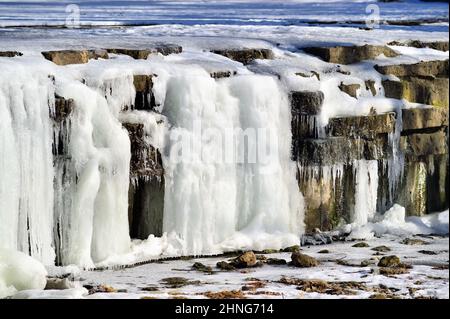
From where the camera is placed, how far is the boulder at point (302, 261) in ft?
66.4

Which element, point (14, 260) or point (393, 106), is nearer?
point (14, 260)

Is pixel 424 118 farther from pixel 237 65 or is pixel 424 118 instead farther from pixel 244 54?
pixel 237 65

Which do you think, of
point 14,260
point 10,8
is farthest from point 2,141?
point 10,8

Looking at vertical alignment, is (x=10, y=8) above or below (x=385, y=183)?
above

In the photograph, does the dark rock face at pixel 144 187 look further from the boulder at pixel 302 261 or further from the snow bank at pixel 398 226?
the snow bank at pixel 398 226

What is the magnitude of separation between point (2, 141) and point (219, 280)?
3.12 m

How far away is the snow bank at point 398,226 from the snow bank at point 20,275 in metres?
5.88

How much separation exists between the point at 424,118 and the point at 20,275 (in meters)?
8.26

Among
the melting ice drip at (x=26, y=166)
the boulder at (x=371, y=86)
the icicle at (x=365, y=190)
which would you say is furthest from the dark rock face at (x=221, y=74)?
the melting ice drip at (x=26, y=166)

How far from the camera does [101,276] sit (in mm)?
19375

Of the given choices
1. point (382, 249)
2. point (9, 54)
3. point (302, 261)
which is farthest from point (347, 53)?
point (9, 54)
